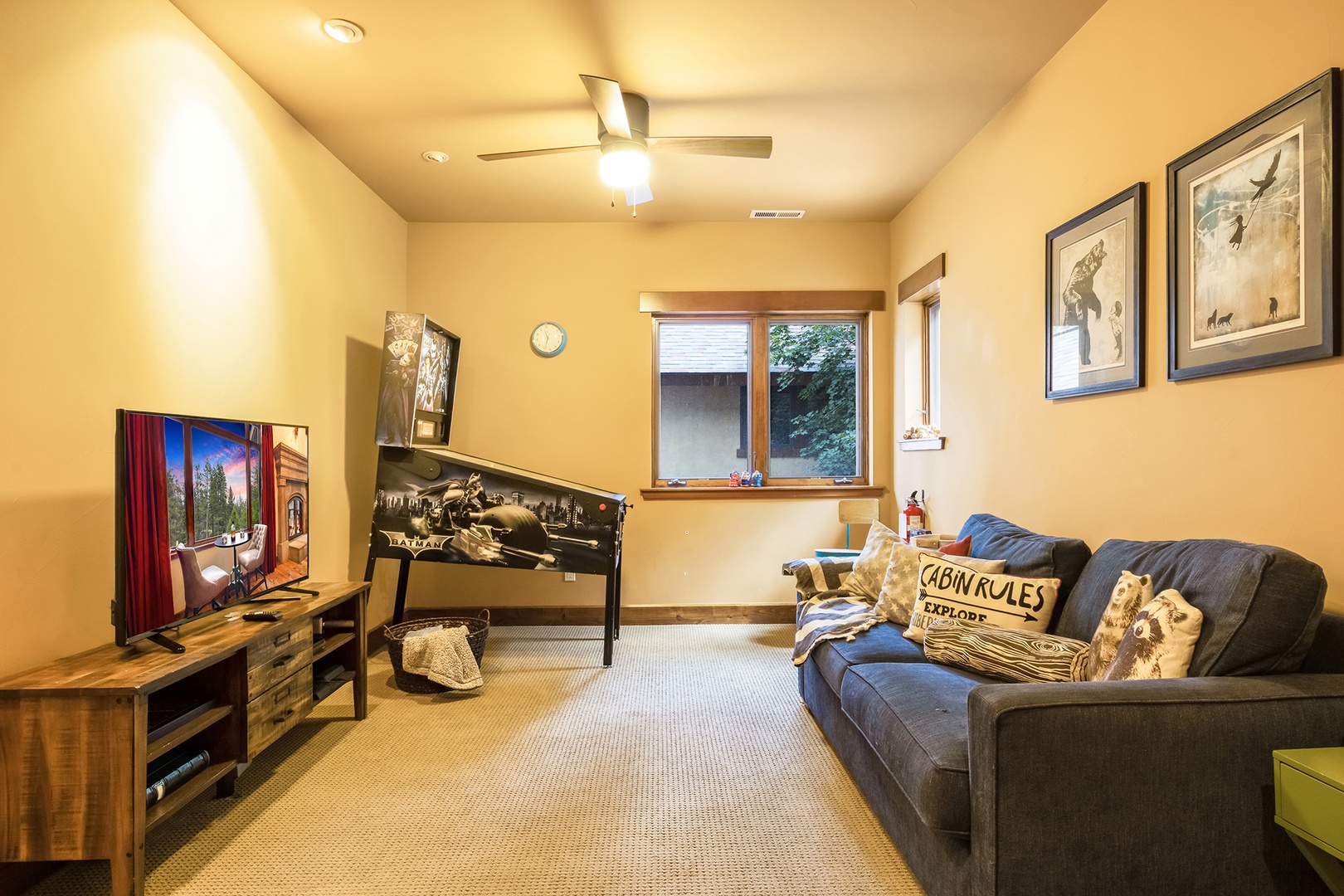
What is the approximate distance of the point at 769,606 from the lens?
4.64 m

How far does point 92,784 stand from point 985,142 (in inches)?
155

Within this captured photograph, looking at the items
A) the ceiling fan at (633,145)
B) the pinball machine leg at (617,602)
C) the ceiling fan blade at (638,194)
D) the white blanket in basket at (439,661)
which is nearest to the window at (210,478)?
the white blanket in basket at (439,661)

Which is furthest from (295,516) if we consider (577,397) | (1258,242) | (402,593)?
(1258,242)

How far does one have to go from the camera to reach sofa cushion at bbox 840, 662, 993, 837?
153 centimetres

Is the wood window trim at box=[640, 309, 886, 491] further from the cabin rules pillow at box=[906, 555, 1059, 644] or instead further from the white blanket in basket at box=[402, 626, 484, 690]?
the cabin rules pillow at box=[906, 555, 1059, 644]

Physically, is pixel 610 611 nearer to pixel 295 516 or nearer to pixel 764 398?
pixel 295 516

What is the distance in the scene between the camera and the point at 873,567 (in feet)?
10.4

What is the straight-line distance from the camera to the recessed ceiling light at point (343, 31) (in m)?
2.44

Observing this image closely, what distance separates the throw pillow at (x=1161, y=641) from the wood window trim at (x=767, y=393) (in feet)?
9.74

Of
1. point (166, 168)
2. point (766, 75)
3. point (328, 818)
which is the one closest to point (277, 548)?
point (328, 818)

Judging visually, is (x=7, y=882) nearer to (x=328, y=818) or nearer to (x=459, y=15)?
(x=328, y=818)

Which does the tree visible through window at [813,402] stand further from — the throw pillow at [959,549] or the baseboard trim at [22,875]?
the baseboard trim at [22,875]

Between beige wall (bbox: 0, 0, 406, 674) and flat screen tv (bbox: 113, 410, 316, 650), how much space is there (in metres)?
0.27

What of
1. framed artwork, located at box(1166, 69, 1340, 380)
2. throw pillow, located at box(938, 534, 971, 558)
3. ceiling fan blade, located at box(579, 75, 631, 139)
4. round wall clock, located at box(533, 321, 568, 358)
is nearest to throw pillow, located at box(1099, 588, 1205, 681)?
framed artwork, located at box(1166, 69, 1340, 380)
